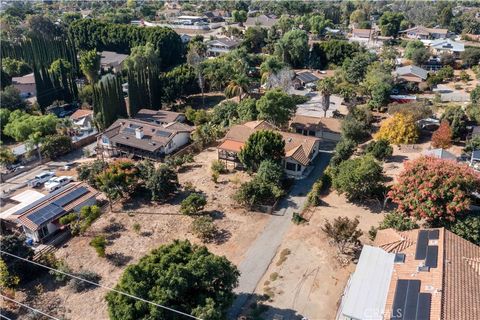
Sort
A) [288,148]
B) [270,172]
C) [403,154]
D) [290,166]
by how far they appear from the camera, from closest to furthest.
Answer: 1. [270,172]
2. [290,166]
3. [288,148]
4. [403,154]

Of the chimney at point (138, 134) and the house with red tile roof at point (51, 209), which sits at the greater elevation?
the chimney at point (138, 134)

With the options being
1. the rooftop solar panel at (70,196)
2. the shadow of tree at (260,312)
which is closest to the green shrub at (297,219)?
the shadow of tree at (260,312)

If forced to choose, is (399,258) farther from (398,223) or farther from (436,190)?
(436,190)

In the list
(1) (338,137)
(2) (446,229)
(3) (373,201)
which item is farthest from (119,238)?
(1) (338,137)

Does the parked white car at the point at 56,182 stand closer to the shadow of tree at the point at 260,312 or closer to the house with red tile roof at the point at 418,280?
the shadow of tree at the point at 260,312

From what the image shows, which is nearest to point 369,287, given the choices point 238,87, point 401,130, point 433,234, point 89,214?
point 433,234

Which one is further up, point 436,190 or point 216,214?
point 436,190

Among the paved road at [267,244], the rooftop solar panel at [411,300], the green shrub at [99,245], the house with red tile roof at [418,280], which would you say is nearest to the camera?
the rooftop solar panel at [411,300]
